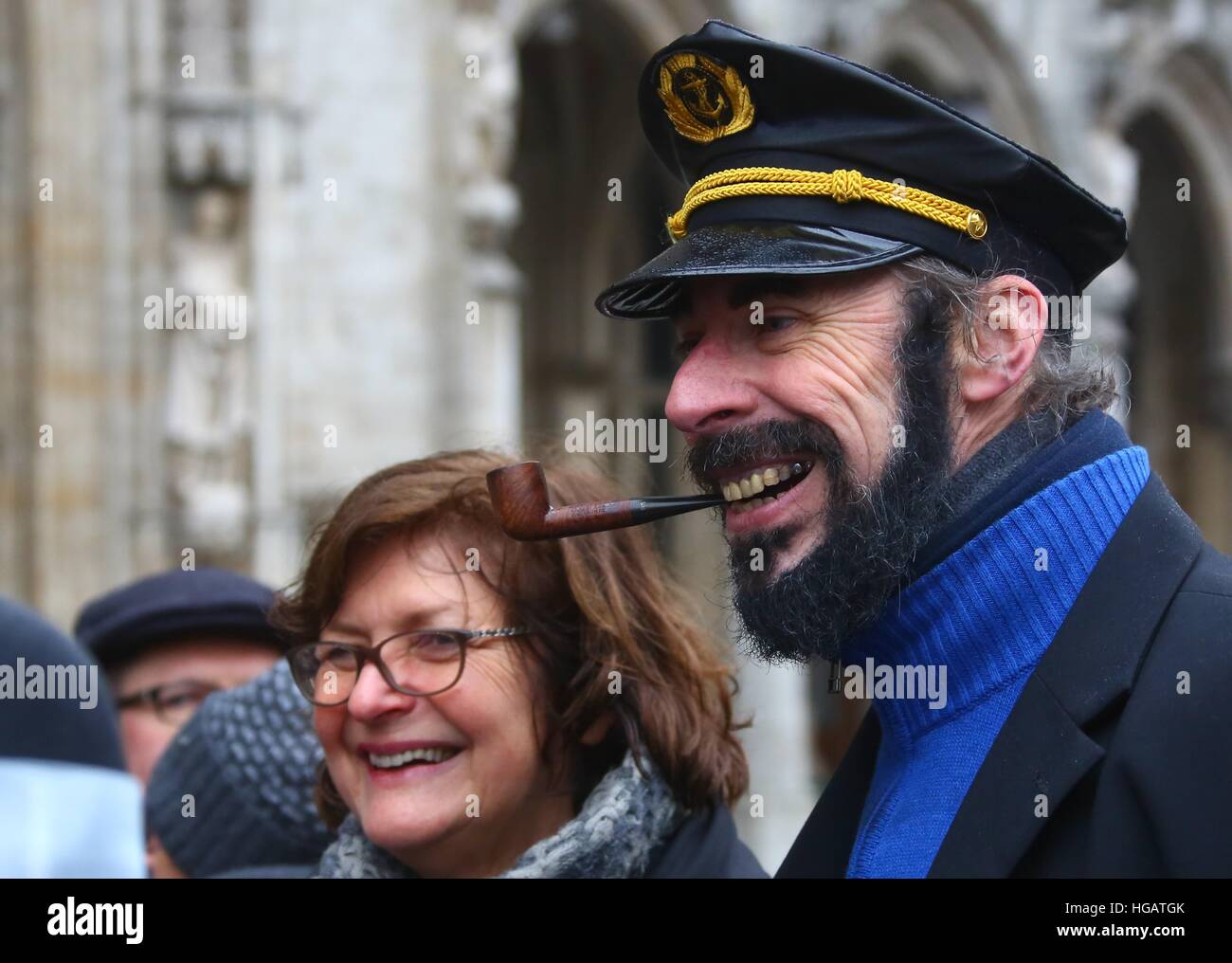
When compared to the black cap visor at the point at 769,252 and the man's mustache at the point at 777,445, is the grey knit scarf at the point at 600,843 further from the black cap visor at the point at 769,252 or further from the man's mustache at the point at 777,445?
the black cap visor at the point at 769,252

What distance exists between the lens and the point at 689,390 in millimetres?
2199

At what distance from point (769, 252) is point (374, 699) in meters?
0.85

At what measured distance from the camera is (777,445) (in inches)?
83.9

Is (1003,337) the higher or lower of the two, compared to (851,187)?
lower

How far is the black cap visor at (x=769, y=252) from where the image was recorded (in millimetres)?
2105

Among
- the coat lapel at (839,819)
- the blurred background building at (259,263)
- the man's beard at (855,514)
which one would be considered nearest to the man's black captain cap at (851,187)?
the man's beard at (855,514)

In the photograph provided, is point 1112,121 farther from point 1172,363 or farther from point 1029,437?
point 1029,437

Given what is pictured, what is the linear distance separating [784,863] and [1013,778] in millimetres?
520

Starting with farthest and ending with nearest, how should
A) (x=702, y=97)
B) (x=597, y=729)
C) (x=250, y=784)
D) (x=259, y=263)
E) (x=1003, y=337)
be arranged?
1. (x=259, y=263)
2. (x=250, y=784)
3. (x=597, y=729)
4. (x=702, y=97)
5. (x=1003, y=337)

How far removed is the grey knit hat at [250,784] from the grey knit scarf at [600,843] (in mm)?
508

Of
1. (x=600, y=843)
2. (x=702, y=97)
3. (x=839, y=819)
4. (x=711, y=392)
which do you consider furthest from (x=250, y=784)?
(x=702, y=97)

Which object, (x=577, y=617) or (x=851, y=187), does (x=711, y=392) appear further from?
(x=577, y=617)

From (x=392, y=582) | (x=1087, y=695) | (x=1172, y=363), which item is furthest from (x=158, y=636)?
(x=1172, y=363)

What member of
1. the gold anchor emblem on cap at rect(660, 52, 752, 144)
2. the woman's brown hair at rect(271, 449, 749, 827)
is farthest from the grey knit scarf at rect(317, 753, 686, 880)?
the gold anchor emblem on cap at rect(660, 52, 752, 144)
